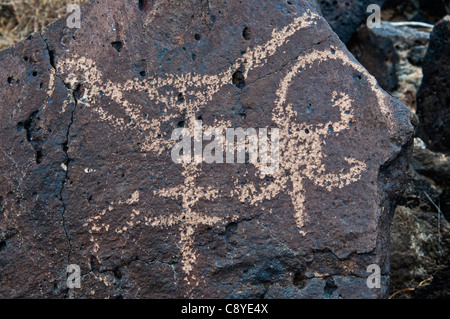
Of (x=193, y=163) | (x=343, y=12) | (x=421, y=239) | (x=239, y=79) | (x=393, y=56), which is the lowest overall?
(x=421, y=239)

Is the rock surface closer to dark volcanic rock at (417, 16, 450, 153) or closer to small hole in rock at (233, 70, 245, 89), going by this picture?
dark volcanic rock at (417, 16, 450, 153)

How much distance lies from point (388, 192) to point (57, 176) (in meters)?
1.22

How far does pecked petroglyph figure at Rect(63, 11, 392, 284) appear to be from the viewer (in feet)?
6.48

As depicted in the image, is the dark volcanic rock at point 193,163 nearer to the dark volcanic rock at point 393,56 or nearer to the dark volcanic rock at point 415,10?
the dark volcanic rock at point 393,56

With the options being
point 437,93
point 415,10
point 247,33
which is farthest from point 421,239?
point 415,10

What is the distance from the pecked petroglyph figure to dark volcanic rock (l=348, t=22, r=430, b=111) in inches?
48.8

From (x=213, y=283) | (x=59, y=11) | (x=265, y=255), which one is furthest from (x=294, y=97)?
(x=59, y=11)

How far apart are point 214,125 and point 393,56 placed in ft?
5.42

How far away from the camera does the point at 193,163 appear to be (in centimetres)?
200

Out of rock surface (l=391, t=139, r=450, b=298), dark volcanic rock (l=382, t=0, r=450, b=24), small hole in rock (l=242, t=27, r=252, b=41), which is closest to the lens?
small hole in rock (l=242, t=27, r=252, b=41)

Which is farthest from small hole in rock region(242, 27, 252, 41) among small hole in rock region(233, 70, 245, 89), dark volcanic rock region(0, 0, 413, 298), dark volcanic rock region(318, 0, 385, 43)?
dark volcanic rock region(318, 0, 385, 43)

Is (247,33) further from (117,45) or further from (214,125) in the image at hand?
(117,45)

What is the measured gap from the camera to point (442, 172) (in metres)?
2.63

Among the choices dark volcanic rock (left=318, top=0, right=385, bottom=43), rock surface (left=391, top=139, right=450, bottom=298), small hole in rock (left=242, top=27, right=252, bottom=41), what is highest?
small hole in rock (left=242, top=27, right=252, bottom=41)
